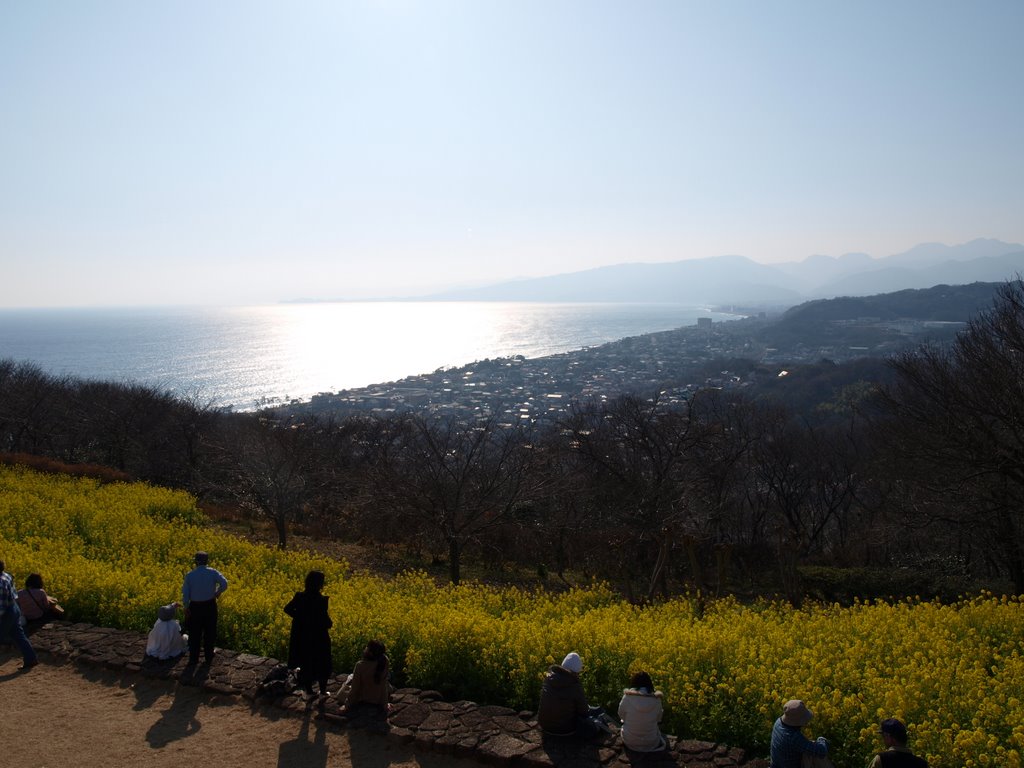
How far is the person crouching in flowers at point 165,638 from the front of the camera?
767cm

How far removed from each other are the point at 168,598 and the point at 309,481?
11382mm

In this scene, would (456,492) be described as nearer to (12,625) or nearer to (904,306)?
(12,625)

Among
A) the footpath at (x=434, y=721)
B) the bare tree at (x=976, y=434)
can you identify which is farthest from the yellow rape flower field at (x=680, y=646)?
the bare tree at (x=976, y=434)

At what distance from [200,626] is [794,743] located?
6.60 m

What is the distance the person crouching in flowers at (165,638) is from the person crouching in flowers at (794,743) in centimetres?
679

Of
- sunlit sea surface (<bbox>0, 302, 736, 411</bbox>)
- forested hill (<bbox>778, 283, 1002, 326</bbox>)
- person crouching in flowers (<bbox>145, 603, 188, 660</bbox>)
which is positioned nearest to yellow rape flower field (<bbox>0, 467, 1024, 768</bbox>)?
person crouching in flowers (<bbox>145, 603, 188, 660</bbox>)

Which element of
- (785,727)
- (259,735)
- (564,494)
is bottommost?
(564,494)

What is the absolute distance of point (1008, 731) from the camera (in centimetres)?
545

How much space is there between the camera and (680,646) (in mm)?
7141

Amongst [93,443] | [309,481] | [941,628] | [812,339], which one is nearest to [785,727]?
[941,628]

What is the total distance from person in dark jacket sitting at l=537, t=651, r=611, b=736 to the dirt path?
0.84 meters

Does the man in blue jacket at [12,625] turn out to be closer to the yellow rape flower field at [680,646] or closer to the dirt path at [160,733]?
the dirt path at [160,733]

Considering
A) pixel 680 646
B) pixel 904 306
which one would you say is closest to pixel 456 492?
pixel 680 646

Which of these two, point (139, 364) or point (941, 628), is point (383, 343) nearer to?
point (139, 364)
